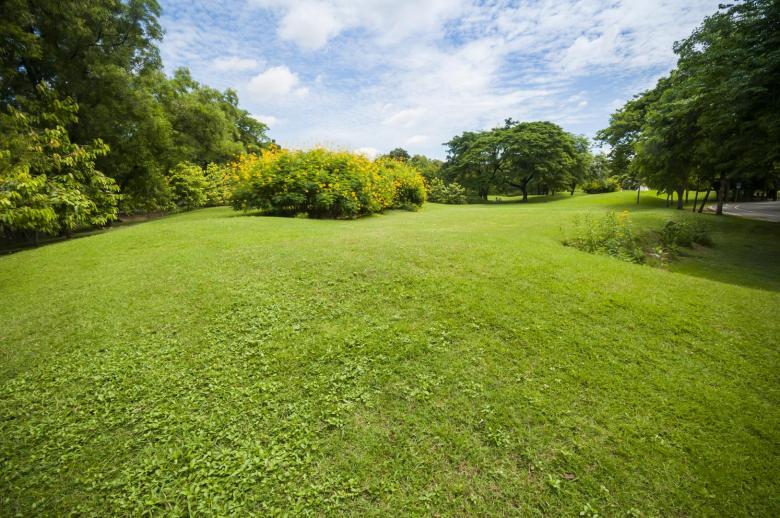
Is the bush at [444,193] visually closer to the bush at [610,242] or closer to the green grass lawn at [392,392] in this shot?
the bush at [610,242]

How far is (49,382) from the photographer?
3342 millimetres

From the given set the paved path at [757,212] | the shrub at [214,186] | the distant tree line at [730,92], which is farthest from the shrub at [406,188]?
the paved path at [757,212]

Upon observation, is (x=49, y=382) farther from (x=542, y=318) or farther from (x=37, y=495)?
(x=542, y=318)

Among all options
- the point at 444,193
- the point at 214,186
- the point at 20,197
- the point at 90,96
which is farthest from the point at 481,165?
the point at 20,197

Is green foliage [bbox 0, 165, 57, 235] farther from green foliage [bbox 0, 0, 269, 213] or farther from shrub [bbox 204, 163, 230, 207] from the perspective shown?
shrub [bbox 204, 163, 230, 207]

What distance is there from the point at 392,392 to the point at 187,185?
2327 cm

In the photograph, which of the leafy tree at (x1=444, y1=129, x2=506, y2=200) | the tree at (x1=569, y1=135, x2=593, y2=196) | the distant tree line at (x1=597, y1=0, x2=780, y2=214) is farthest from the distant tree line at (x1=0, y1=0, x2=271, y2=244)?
the tree at (x1=569, y1=135, x2=593, y2=196)

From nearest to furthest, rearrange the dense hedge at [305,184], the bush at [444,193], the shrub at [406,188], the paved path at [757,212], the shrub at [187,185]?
the dense hedge at [305,184]
the shrub at [406,188]
the paved path at [757,212]
the shrub at [187,185]
the bush at [444,193]

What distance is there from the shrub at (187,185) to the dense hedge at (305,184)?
1023cm

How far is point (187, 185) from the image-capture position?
20984mm

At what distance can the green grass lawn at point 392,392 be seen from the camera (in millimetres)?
2334

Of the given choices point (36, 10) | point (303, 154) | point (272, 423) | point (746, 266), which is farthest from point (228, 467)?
point (36, 10)

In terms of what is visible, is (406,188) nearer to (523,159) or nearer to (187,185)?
(187,185)

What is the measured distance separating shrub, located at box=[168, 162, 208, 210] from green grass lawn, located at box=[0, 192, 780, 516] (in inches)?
695
